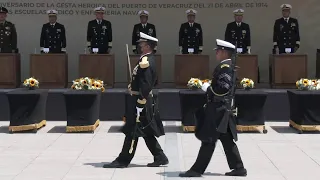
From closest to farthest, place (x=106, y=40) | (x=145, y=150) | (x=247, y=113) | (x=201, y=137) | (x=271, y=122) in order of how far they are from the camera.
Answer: (x=201, y=137)
(x=145, y=150)
(x=247, y=113)
(x=271, y=122)
(x=106, y=40)

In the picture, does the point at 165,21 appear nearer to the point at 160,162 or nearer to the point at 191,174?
the point at 160,162

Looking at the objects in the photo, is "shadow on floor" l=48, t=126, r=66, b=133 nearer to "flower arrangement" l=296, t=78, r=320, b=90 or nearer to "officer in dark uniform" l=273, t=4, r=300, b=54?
"flower arrangement" l=296, t=78, r=320, b=90

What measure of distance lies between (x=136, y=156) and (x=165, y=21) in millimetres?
7679

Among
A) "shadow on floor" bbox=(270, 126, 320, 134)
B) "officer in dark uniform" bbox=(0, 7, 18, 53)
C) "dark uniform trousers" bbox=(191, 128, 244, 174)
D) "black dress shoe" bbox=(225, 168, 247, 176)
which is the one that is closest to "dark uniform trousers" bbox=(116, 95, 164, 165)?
"dark uniform trousers" bbox=(191, 128, 244, 174)

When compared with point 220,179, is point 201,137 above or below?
above

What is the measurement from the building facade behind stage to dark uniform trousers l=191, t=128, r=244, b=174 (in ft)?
28.2

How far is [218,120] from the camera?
280 inches

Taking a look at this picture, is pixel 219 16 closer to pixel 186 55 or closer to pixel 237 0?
pixel 237 0

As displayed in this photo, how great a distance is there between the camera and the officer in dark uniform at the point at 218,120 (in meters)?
7.08

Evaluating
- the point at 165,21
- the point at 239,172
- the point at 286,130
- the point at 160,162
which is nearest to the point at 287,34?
the point at 286,130

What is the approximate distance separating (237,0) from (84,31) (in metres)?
4.29

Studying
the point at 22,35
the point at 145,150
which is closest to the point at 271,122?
the point at 145,150

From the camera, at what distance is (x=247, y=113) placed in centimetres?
1102

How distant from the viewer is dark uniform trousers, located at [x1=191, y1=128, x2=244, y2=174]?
23.5 feet
